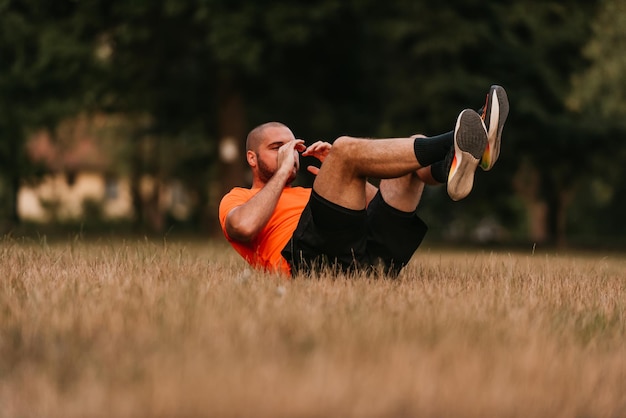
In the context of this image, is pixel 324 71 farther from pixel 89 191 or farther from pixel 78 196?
pixel 89 191

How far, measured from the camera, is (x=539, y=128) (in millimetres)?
20047

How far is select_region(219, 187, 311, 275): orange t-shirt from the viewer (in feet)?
17.6

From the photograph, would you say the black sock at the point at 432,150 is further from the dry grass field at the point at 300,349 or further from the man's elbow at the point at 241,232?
the man's elbow at the point at 241,232

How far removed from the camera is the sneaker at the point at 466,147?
4.70 m

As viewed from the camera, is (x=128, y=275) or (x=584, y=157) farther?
(x=584, y=157)

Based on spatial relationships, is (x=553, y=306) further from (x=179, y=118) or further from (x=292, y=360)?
(x=179, y=118)

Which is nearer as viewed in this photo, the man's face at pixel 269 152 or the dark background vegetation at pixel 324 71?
the man's face at pixel 269 152

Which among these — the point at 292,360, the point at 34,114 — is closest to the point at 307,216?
the point at 292,360

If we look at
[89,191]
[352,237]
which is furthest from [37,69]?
[89,191]

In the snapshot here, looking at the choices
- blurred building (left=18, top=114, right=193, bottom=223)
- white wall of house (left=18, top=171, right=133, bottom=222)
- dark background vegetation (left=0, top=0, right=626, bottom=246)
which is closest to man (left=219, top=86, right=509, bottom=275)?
dark background vegetation (left=0, top=0, right=626, bottom=246)

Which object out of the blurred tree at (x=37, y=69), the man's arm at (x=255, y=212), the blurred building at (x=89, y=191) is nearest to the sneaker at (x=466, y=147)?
the man's arm at (x=255, y=212)

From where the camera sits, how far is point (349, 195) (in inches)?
198

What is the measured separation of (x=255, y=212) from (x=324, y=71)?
17.0 meters

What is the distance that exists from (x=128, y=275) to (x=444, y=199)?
2151 cm
